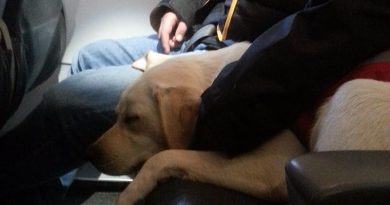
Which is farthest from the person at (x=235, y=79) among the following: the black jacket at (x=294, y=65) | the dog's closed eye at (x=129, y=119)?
the dog's closed eye at (x=129, y=119)

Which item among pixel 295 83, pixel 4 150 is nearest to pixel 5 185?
pixel 4 150

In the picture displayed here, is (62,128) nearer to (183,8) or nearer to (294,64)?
(183,8)

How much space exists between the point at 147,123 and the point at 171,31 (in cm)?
47

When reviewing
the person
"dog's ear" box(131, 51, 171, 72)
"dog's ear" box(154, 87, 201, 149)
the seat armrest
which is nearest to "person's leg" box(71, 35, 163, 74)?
the person

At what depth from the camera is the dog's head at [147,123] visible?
953 mm

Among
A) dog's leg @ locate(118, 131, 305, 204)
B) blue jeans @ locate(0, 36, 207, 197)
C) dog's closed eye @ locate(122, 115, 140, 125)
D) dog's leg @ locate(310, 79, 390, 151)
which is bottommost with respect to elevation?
blue jeans @ locate(0, 36, 207, 197)

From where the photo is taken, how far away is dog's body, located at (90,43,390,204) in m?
0.82

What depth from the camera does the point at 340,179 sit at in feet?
1.59

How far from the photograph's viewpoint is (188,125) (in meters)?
0.94

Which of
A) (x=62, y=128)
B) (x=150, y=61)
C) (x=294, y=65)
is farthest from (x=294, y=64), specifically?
(x=62, y=128)

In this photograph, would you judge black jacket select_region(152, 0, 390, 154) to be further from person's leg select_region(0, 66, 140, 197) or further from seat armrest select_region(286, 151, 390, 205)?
person's leg select_region(0, 66, 140, 197)

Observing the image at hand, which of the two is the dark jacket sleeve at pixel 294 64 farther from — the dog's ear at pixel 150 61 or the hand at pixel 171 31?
the hand at pixel 171 31

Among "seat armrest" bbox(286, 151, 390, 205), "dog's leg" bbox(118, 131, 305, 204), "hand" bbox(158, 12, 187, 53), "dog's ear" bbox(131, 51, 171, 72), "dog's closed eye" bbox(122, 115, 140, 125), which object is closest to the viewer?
"seat armrest" bbox(286, 151, 390, 205)

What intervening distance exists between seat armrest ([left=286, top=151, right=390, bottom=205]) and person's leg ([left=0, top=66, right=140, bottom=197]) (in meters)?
0.79
